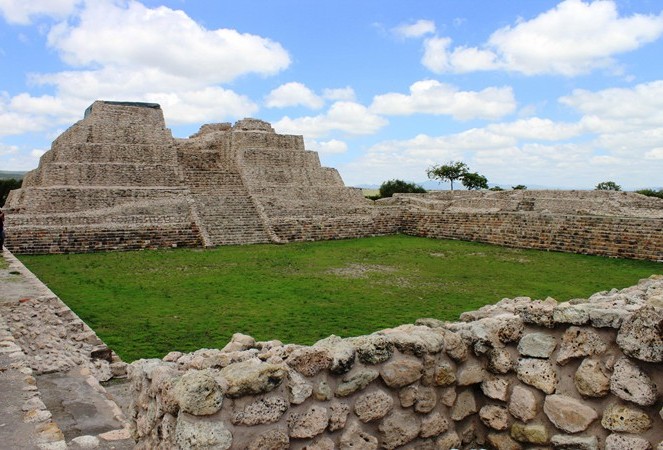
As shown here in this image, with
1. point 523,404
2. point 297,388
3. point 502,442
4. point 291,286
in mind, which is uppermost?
point 297,388

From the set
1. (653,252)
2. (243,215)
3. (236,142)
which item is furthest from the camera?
(236,142)

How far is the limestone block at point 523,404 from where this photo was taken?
123 inches

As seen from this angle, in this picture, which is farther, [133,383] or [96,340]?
[96,340]

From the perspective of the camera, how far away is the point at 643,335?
2701 mm

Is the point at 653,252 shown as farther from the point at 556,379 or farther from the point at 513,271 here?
the point at 556,379

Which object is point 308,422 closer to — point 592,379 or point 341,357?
point 341,357

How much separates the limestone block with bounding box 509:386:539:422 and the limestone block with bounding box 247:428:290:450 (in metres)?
1.38

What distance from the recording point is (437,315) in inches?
316

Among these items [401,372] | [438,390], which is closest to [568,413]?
[438,390]

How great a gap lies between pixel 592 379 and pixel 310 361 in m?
1.48

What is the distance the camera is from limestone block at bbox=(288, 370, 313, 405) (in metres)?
2.75

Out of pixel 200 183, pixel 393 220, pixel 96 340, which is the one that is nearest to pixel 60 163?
pixel 200 183

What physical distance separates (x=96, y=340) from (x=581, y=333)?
5442 mm

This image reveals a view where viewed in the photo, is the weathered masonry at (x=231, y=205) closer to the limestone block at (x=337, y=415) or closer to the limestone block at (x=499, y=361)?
the limestone block at (x=499, y=361)
